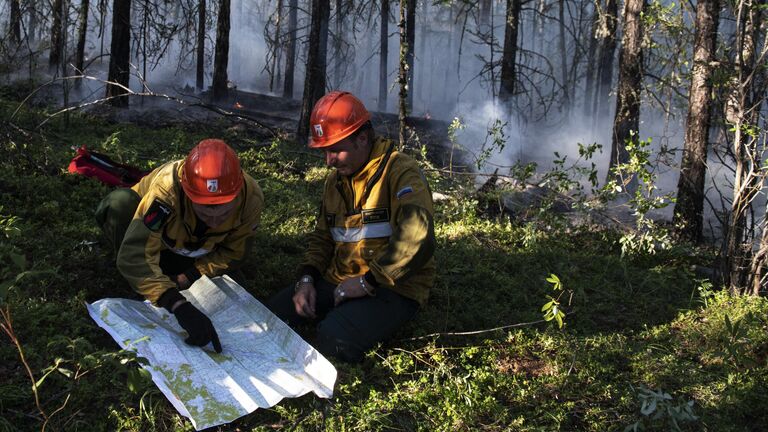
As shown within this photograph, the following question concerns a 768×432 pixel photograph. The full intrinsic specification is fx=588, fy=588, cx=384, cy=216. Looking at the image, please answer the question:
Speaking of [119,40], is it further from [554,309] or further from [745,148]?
[745,148]

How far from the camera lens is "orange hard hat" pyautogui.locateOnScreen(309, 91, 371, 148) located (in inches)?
144

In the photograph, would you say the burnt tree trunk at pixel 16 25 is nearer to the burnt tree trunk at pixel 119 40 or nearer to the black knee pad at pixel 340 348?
the burnt tree trunk at pixel 119 40

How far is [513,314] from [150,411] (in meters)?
2.72

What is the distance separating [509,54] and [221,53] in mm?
6718

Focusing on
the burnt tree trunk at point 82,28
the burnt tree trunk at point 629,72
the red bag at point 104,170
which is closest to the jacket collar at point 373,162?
the red bag at point 104,170

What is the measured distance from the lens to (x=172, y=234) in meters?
3.82

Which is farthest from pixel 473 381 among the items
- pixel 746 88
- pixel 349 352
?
pixel 746 88

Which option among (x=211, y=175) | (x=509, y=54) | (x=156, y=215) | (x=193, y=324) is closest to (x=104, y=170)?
(x=156, y=215)

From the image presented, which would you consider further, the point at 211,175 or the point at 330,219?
Answer: the point at 330,219

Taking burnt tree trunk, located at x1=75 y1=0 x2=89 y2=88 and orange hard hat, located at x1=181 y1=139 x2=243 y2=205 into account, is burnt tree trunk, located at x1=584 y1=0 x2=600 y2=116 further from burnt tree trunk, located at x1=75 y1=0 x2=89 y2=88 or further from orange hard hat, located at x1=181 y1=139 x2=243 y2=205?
burnt tree trunk, located at x1=75 y1=0 x2=89 y2=88

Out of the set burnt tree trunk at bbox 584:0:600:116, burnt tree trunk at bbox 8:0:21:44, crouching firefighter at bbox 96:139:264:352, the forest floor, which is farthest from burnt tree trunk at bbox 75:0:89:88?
burnt tree trunk at bbox 584:0:600:116

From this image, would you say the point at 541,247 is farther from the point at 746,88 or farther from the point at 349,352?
the point at 349,352

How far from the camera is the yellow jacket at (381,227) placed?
11.7 feet

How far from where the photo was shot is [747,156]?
4.73 m
